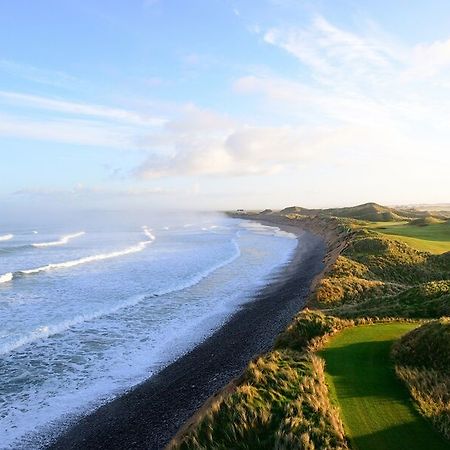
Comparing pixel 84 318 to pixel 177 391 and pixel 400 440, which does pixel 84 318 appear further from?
pixel 400 440

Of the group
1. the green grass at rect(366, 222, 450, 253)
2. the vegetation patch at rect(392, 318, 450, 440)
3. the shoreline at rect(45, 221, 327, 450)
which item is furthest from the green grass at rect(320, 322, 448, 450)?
the green grass at rect(366, 222, 450, 253)

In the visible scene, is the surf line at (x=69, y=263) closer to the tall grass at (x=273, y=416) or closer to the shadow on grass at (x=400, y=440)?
the tall grass at (x=273, y=416)

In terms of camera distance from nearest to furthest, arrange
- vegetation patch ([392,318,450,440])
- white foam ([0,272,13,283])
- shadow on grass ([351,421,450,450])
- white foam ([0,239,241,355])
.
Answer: shadow on grass ([351,421,450,450]), vegetation patch ([392,318,450,440]), white foam ([0,239,241,355]), white foam ([0,272,13,283])

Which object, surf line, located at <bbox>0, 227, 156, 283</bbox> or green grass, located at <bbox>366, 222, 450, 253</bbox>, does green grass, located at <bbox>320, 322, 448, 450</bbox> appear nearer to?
green grass, located at <bbox>366, 222, 450, 253</bbox>

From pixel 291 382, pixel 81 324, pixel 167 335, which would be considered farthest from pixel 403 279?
pixel 291 382

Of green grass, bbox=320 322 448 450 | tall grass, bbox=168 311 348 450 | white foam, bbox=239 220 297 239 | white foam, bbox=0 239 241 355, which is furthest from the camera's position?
white foam, bbox=239 220 297 239

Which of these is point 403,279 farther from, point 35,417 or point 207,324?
point 35,417

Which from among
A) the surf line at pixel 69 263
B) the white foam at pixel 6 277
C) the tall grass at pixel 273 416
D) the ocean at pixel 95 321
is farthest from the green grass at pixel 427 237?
the white foam at pixel 6 277
